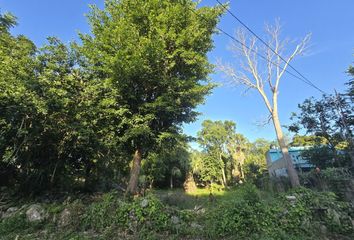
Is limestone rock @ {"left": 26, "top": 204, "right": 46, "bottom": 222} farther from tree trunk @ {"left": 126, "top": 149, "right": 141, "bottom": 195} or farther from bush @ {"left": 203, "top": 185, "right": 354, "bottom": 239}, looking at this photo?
bush @ {"left": 203, "top": 185, "right": 354, "bottom": 239}

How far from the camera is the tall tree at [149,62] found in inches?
387

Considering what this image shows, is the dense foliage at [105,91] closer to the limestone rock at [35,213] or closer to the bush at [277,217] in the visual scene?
the limestone rock at [35,213]

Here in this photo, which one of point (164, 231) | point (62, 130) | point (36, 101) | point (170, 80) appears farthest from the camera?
point (170, 80)

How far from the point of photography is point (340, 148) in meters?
16.9

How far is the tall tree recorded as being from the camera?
9.84 meters

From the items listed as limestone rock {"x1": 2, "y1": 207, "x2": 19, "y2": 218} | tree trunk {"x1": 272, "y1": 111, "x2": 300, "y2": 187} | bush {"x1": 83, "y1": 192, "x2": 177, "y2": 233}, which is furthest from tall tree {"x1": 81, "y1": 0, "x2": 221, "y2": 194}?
tree trunk {"x1": 272, "y1": 111, "x2": 300, "y2": 187}

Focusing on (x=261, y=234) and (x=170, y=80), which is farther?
(x=170, y=80)

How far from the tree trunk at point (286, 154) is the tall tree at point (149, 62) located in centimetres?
584

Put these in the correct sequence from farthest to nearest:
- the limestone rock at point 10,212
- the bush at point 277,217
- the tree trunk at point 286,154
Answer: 1. the tree trunk at point 286,154
2. the limestone rock at point 10,212
3. the bush at point 277,217

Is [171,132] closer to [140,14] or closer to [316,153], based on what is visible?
[140,14]

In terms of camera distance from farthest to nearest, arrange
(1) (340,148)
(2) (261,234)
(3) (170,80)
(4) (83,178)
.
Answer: (1) (340,148), (4) (83,178), (3) (170,80), (2) (261,234)

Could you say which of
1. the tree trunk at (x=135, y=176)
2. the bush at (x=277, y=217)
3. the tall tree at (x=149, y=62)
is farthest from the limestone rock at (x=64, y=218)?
the bush at (x=277, y=217)

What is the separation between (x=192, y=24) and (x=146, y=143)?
5843 millimetres

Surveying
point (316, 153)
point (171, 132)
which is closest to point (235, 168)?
point (316, 153)
